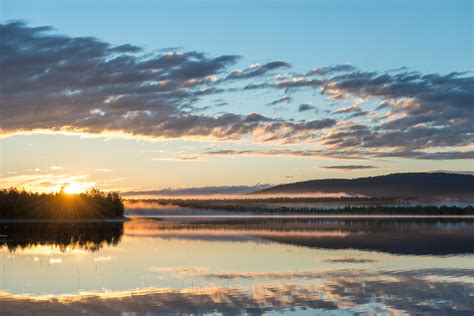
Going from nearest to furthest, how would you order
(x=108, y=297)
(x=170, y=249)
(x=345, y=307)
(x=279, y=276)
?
1. (x=345, y=307)
2. (x=108, y=297)
3. (x=279, y=276)
4. (x=170, y=249)

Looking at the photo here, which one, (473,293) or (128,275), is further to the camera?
(128,275)

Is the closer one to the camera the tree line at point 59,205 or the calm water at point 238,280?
the calm water at point 238,280

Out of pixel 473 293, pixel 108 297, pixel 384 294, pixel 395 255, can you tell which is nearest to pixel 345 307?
pixel 384 294

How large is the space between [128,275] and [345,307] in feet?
50.0

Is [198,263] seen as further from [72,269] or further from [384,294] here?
[384,294]

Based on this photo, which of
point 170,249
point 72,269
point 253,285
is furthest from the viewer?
point 170,249

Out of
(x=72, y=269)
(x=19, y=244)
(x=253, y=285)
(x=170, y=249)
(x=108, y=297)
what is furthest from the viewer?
(x=19, y=244)

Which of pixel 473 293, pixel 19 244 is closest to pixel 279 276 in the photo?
pixel 473 293

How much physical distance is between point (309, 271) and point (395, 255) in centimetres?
1333

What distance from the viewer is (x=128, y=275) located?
3903 cm

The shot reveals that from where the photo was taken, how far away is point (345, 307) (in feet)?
91.2

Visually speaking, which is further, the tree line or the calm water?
the tree line

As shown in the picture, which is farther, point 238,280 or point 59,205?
point 59,205

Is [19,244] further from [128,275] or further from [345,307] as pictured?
[345,307]
